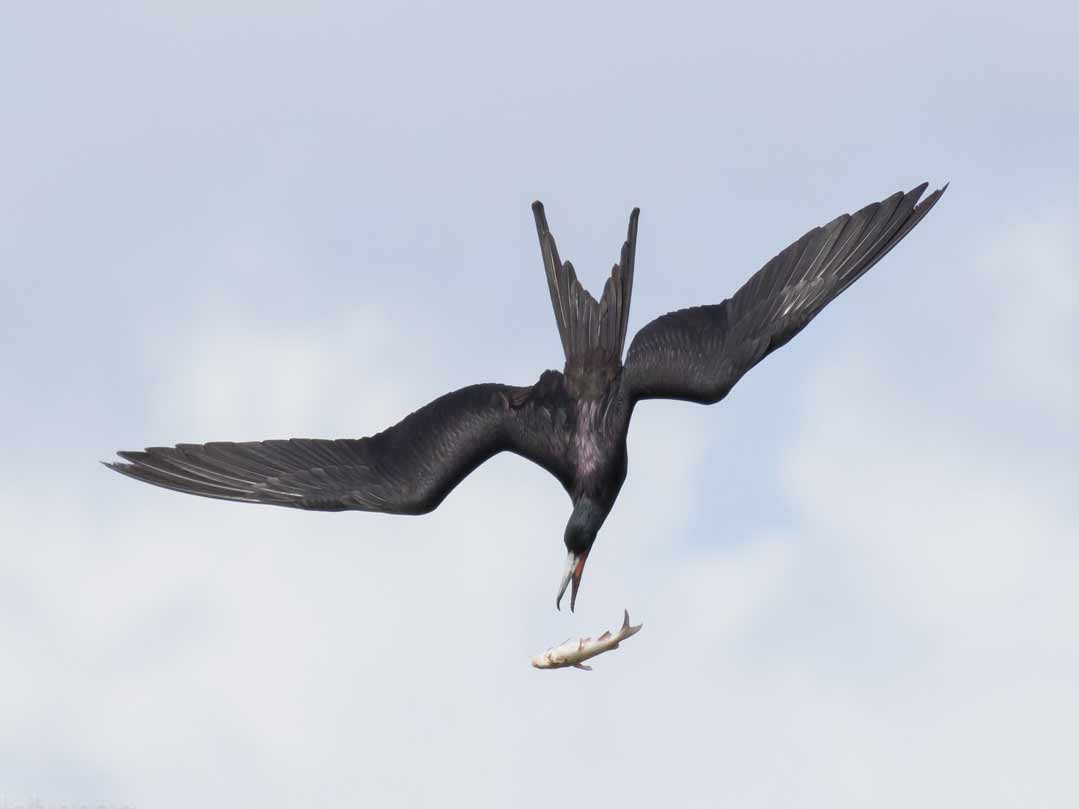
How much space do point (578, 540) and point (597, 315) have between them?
196cm

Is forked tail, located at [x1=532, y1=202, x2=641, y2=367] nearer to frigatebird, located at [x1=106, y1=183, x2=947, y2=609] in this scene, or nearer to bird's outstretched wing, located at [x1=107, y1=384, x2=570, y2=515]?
frigatebird, located at [x1=106, y1=183, x2=947, y2=609]

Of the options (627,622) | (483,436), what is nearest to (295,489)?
(483,436)

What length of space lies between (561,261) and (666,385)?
143 cm

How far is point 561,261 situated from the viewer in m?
15.4

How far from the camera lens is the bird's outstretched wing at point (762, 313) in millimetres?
15188

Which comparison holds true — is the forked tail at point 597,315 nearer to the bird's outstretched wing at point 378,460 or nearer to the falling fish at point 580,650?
the bird's outstretched wing at point 378,460

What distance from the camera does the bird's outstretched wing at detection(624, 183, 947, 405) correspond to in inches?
598

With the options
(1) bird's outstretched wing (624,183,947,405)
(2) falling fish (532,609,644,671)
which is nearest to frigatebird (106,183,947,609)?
(1) bird's outstretched wing (624,183,947,405)

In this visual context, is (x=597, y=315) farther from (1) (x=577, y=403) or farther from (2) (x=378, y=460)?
→ (2) (x=378, y=460)

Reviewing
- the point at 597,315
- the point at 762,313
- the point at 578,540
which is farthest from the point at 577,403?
the point at 762,313

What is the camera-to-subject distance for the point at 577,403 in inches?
590

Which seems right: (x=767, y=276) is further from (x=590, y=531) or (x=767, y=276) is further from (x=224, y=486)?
(x=224, y=486)

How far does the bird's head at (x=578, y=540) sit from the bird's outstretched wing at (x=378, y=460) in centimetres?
49

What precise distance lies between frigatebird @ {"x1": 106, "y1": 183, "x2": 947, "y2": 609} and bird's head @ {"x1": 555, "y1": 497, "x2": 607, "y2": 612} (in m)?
0.02
